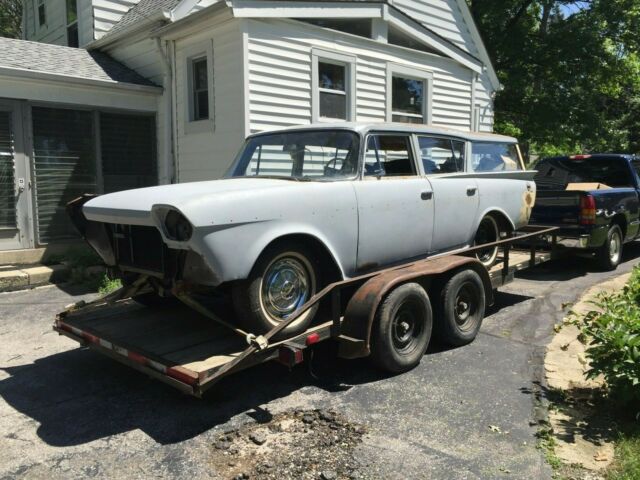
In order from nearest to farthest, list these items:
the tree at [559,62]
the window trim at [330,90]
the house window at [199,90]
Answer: the house window at [199,90] → the window trim at [330,90] → the tree at [559,62]

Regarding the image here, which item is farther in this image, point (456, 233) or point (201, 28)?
point (201, 28)

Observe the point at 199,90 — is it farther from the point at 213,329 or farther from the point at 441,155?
the point at 213,329

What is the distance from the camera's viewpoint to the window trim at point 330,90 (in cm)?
973

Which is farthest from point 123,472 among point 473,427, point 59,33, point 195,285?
point 59,33

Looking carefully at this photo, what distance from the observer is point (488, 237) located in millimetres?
6316

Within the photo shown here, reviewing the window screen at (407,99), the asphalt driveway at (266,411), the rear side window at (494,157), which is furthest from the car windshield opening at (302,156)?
the window screen at (407,99)

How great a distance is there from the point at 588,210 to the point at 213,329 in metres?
6.26

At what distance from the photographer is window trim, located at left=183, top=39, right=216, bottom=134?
9.16 m

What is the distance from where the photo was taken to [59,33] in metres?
13.3

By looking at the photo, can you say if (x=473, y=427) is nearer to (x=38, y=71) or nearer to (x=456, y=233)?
(x=456, y=233)

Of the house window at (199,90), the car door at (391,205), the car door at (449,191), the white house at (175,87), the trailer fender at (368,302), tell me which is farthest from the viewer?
the house window at (199,90)

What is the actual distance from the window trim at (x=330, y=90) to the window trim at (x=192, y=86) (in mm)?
1752

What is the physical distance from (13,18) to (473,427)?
29.7 metres

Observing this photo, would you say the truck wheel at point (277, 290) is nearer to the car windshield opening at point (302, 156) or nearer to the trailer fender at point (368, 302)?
the trailer fender at point (368, 302)
